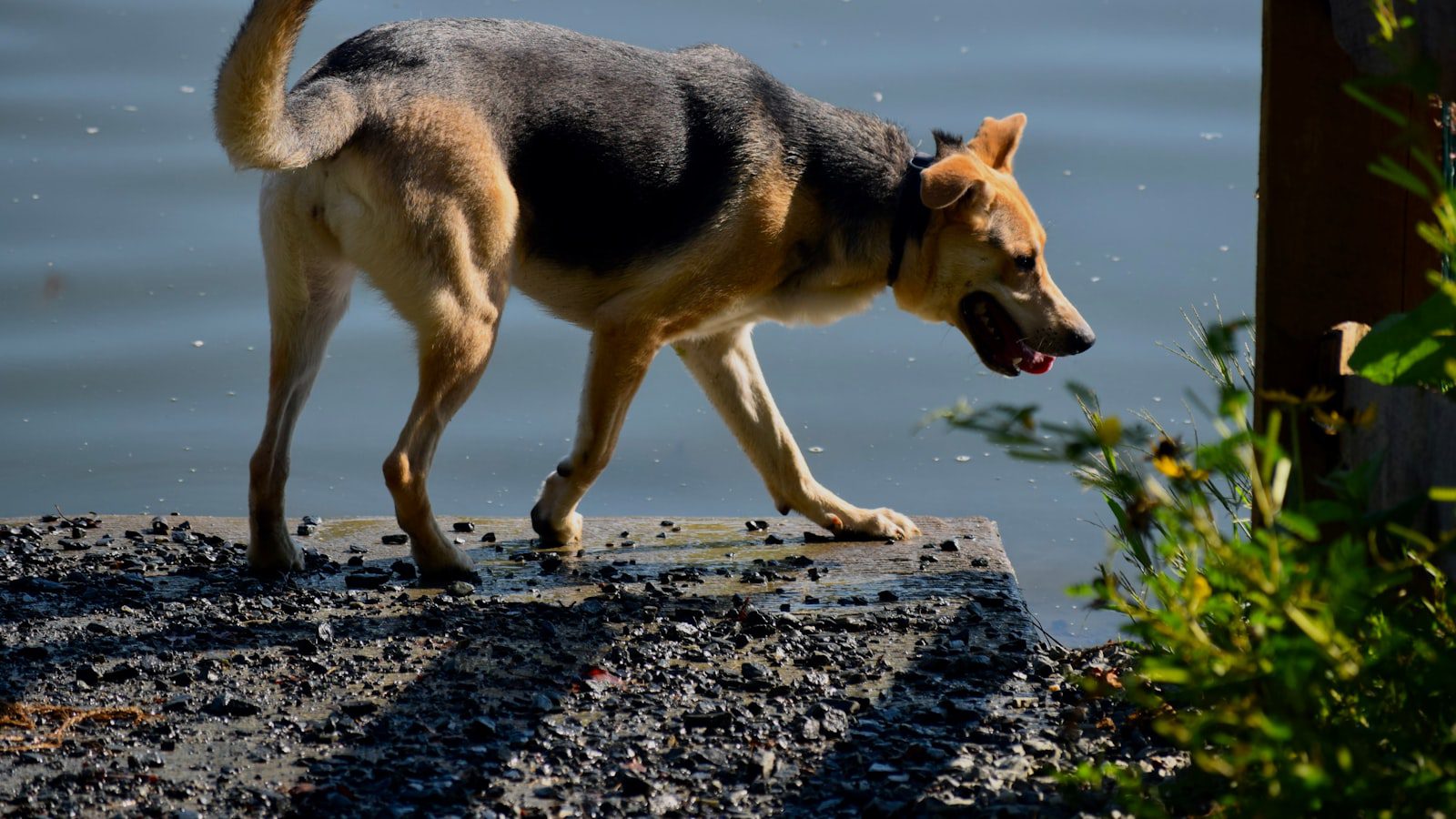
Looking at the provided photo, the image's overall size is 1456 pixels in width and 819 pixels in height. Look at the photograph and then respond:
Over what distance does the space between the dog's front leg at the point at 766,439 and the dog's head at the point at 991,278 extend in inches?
24.5

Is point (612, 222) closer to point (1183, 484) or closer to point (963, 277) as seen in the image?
point (963, 277)

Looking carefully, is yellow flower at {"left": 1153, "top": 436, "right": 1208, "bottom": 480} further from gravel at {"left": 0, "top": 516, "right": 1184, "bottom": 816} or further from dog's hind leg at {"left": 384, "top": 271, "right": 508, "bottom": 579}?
dog's hind leg at {"left": 384, "top": 271, "right": 508, "bottom": 579}

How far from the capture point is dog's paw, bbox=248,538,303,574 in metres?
4.61

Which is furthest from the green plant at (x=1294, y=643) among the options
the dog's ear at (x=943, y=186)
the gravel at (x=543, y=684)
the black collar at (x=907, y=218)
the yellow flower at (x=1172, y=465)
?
the black collar at (x=907, y=218)

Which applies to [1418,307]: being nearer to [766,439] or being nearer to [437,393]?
[437,393]

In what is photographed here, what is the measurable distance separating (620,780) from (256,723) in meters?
0.88

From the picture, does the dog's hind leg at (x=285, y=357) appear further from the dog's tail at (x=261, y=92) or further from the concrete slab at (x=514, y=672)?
the dog's tail at (x=261, y=92)

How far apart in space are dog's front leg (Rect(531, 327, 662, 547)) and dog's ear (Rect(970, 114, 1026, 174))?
1.46 m

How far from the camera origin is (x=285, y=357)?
4.62 metres

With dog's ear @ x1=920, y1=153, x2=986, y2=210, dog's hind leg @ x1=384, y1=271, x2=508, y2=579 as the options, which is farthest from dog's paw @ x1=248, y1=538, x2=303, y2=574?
dog's ear @ x1=920, y1=153, x2=986, y2=210

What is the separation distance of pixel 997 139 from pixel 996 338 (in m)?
0.77

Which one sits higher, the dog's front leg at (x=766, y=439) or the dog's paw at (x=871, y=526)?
the dog's front leg at (x=766, y=439)

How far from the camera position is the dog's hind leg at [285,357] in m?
4.46

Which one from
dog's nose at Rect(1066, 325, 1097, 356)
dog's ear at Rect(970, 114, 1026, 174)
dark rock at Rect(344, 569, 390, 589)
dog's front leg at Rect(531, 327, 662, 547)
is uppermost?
dog's ear at Rect(970, 114, 1026, 174)
